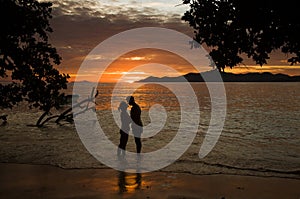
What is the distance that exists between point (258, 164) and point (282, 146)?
749cm

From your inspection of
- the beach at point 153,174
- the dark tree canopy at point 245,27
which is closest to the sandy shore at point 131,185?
the beach at point 153,174

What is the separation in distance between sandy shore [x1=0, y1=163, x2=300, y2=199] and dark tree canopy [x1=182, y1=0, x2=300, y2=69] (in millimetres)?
4358

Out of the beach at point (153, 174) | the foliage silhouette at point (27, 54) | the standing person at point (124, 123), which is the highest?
the foliage silhouette at point (27, 54)

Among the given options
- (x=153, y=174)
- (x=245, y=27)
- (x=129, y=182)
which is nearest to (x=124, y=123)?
(x=153, y=174)

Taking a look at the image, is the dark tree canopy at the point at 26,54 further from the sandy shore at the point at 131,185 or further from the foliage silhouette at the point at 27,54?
the sandy shore at the point at 131,185

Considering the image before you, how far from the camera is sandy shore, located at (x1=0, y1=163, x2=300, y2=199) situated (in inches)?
387

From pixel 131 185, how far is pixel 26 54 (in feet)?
23.5

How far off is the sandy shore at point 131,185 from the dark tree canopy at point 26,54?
339 centimetres

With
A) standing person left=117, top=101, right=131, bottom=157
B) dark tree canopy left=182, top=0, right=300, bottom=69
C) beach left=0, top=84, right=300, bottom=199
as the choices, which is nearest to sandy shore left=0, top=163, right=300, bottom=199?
beach left=0, top=84, right=300, bottom=199

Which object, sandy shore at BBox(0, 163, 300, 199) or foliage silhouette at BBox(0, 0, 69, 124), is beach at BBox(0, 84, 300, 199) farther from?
foliage silhouette at BBox(0, 0, 69, 124)

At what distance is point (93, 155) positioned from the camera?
17062 mm

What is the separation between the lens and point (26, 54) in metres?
13.0

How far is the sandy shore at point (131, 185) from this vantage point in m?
9.84

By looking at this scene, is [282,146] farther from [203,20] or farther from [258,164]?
[203,20]
